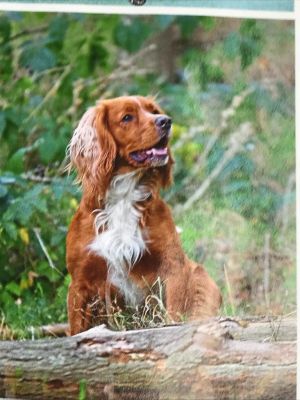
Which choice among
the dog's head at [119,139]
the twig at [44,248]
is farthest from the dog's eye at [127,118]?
the twig at [44,248]

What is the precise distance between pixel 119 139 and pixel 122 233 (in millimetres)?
264

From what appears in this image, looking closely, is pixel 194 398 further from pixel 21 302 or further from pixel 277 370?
pixel 21 302

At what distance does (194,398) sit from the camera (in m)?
2.36

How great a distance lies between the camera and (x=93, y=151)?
2352mm

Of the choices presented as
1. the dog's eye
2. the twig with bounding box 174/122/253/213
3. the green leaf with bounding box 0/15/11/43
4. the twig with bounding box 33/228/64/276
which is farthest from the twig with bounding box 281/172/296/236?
the green leaf with bounding box 0/15/11/43

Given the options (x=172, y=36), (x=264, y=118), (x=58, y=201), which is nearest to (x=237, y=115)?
(x=264, y=118)

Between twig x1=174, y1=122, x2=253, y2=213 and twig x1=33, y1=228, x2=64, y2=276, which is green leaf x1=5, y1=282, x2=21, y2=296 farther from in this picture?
twig x1=174, y1=122, x2=253, y2=213

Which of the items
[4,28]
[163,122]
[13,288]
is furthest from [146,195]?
[4,28]

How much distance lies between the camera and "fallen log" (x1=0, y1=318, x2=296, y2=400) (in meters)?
2.30

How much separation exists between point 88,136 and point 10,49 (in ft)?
1.10

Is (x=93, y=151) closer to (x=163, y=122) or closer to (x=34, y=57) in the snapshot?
(x=163, y=122)

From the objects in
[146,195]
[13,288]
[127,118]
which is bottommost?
[13,288]

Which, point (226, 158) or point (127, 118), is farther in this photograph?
point (226, 158)

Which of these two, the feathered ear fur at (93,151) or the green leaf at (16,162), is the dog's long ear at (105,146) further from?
the green leaf at (16,162)
